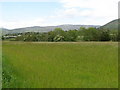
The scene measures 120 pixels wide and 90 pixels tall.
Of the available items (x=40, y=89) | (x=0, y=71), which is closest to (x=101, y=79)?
(x=40, y=89)

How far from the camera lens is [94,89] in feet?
20.8

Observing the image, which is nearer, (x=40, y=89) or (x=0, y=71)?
(x=40, y=89)

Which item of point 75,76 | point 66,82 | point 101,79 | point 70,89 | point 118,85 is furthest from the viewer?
point 75,76

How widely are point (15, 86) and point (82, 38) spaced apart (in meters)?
57.6

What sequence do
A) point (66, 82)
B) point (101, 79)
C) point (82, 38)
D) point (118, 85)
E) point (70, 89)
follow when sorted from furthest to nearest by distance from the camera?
1. point (82, 38)
2. point (101, 79)
3. point (66, 82)
4. point (118, 85)
5. point (70, 89)

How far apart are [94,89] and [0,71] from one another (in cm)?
376

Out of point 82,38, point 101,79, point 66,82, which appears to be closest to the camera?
point 66,82

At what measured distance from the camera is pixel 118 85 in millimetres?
6672

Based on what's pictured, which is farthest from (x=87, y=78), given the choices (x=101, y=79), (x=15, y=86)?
(x=15, y=86)

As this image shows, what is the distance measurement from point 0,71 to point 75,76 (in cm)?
295

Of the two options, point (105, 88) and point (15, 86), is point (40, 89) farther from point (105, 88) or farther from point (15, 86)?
point (105, 88)

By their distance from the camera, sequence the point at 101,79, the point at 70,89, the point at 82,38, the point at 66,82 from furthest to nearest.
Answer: the point at 82,38 < the point at 101,79 < the point at 66,82 < the point at 70,89

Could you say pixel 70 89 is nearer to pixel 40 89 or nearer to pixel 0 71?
pixel 40 89

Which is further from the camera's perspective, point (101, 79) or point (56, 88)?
point (101, 79)
